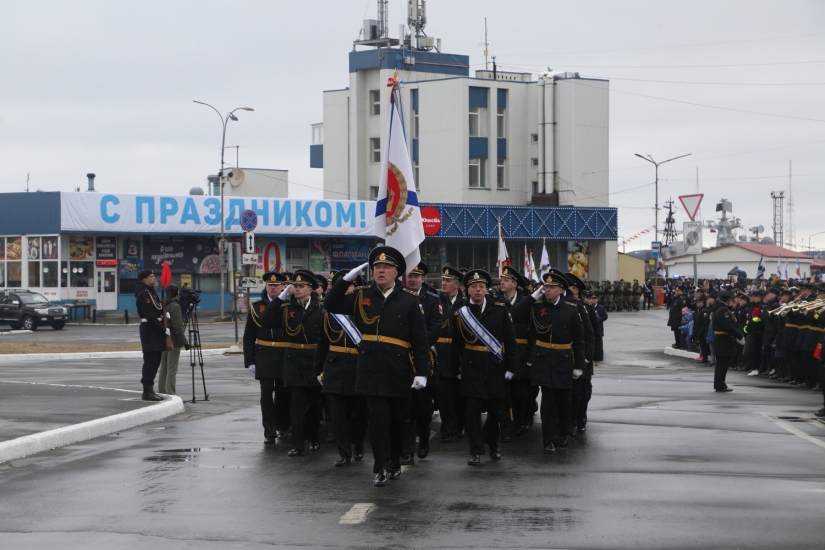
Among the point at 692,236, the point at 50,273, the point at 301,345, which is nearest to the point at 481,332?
the point at 301,345

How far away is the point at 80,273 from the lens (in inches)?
1940

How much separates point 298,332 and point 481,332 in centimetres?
201

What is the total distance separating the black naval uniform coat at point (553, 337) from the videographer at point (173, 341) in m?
6.64

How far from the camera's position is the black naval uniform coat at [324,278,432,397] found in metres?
9.78

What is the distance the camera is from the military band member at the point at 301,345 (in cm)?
1183

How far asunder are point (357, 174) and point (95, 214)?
65.6ft

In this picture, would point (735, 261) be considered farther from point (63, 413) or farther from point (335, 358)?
point (335, 358)

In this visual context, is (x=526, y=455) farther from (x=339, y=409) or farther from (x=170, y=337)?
(x=170, y=337)

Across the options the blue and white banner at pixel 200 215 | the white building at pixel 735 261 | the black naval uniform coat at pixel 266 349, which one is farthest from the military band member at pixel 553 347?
the white building at pixel 735 261

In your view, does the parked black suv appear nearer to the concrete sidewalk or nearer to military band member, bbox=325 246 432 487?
the concrete sidewalk

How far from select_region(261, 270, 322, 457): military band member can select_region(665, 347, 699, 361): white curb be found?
17.5 meters

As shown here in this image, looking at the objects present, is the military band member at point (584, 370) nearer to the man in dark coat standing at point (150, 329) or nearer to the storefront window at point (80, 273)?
the man in dark coat standing at point (150, 329)

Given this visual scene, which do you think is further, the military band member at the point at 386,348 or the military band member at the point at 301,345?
the military band member at the point at 301,345

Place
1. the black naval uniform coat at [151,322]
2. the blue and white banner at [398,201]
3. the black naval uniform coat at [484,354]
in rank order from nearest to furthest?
the blue and white banner at [398,201] → the black naval uniform coat at [484,354] → the black naval uniform coat at [151,322]
